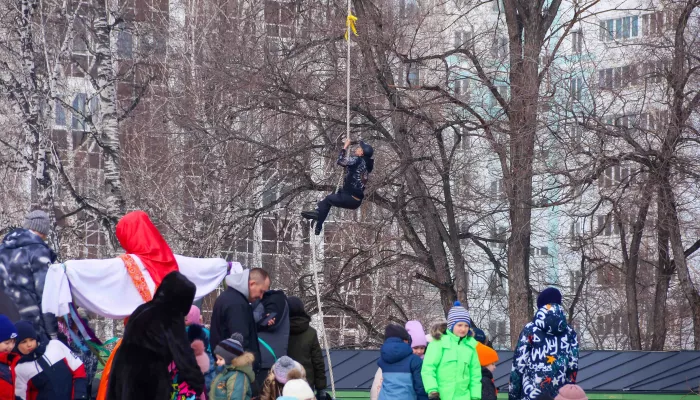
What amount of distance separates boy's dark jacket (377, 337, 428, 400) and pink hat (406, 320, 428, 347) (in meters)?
0.67

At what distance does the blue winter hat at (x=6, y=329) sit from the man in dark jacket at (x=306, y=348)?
7.64ft

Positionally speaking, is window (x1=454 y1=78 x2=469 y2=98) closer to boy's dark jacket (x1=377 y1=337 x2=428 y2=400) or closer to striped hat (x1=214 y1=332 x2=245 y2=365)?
boy's dark jacket (x1=377 y1=337 x2=428 y2=400)

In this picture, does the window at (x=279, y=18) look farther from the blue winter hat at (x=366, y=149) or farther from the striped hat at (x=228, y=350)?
the striped hat at (x=228, y=350)

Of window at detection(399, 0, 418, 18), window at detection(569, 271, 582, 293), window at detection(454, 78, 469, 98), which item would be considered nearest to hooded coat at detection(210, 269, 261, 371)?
window at detection(454, 78, 469, 98)

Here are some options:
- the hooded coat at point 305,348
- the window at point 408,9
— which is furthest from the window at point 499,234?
the hooded coat at point 305,348

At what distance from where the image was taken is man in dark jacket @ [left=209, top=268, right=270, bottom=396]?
8672 mm

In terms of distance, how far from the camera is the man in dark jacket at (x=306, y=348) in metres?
9.34

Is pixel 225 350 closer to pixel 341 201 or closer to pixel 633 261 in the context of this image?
pixel 341 201

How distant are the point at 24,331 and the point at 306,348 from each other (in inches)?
92.0

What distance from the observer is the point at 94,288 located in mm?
8844

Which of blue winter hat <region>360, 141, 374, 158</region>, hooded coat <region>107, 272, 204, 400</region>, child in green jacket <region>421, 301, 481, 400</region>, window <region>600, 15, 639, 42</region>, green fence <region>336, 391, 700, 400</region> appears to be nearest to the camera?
hooded coat <region>107, 272, 204, 400</region>

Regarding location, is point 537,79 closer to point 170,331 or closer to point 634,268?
point 634,268

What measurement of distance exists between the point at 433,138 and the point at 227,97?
3.64 metres

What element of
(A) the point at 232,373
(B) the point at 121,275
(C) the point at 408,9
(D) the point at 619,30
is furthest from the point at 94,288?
(D) the point at 619,30
